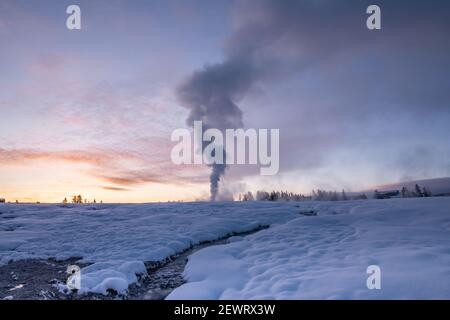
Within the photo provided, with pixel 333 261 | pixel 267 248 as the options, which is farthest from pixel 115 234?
pixel 333 261

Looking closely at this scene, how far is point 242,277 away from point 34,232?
13053 mm

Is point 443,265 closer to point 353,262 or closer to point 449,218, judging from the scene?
point 353,262

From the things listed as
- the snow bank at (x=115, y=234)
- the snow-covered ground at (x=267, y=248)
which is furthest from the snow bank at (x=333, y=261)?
the snow bank at (x=115, y=234)

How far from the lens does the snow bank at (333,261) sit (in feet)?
23.3

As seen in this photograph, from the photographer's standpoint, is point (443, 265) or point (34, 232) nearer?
point (443, 265)

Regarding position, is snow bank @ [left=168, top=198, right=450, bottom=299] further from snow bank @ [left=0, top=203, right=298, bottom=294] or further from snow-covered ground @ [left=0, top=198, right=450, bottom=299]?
snow bank @ [left=0, top=203, right=298, bottom=294]

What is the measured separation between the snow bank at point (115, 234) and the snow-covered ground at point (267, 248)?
4 centimetres

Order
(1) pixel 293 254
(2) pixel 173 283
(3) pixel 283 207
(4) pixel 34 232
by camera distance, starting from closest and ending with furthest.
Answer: (2) pixel 173 283, (1) pixel 293 254, (4) pixel 34 232, (3) pixel 283 207

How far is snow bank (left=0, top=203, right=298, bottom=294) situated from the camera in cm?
1064

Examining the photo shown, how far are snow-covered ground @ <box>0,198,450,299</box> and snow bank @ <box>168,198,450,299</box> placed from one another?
0.03 m

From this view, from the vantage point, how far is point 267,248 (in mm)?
12023

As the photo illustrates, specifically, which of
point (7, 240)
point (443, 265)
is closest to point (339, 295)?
point (443, 265)

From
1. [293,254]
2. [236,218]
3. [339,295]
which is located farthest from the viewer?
[236,218]
